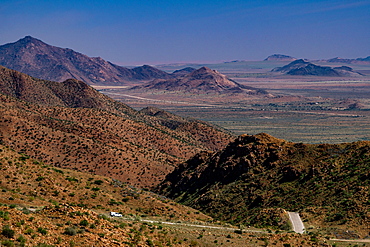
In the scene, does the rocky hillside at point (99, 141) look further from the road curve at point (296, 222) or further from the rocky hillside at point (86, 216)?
the road curve at point (296, 222)

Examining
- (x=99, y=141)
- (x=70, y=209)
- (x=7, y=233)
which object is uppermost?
(x=7, y=233)

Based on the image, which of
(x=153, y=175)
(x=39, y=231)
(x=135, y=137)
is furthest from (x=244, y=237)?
(x=135, y=137)

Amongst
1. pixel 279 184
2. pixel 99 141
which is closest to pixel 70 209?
pixel 279 184

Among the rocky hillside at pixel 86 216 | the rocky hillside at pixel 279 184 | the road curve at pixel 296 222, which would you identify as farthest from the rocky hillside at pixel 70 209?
the road curve at pixel 296 222

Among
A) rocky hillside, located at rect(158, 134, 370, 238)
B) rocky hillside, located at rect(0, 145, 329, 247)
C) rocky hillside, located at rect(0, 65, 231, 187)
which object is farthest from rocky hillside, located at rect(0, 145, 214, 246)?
rocky hillside, located at rect(0, 65, 231, 187)

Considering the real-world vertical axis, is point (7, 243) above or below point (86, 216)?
above

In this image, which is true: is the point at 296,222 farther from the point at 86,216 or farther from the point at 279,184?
the point at 86,216

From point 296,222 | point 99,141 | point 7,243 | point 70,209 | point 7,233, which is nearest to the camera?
point 7,243
